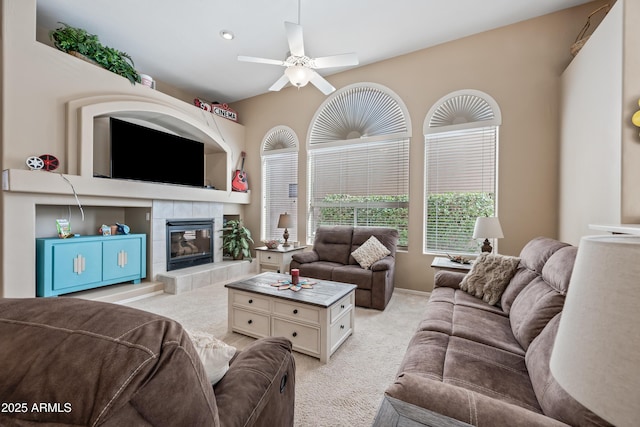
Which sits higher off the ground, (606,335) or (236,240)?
(606,335)

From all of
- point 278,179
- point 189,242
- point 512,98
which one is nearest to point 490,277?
point 512,98

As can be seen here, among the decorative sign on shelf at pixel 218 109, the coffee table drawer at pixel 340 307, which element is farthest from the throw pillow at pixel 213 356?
the decorative sign on shelf at pixel 218 109

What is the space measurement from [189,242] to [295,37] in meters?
3.67

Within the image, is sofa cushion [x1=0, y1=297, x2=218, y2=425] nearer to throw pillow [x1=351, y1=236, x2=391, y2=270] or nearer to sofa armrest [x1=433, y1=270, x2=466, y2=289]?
sofa armrest [x1=433, y1=270, x2=466, y2=289]

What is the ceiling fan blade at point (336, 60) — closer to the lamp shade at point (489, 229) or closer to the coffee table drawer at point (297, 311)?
the lamp shade at point (489, 229)

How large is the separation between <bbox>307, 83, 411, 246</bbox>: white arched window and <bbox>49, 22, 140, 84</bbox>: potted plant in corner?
283 centimetres

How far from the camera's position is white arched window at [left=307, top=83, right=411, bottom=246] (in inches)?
166

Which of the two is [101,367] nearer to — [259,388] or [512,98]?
[259,388]

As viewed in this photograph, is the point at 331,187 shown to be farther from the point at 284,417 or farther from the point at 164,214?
the point at 284,417

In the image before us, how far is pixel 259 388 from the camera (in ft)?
3.24

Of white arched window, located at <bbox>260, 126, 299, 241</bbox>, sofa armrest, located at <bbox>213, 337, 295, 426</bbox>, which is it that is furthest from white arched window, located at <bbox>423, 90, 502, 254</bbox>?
sofa armrest, located at <bbox>213, 337, 295, 426</bbox>

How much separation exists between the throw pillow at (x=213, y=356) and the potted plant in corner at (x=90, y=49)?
4206mm

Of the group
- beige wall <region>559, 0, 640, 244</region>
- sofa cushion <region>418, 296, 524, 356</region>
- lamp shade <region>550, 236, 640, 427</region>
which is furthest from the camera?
beige wall <region>559, 0, 640, 244</region>

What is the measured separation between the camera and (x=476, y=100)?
145 inches
